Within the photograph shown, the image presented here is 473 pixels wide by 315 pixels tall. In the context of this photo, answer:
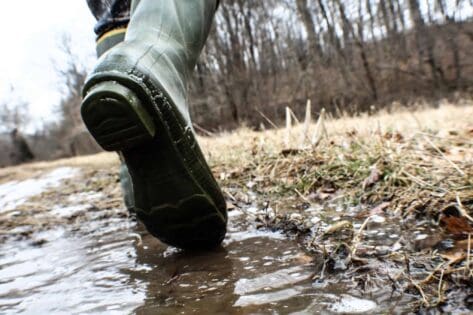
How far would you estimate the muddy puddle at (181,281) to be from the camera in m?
0.63

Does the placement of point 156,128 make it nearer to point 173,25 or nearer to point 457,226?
point 173,25

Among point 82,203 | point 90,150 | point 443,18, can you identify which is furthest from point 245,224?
point 90,150

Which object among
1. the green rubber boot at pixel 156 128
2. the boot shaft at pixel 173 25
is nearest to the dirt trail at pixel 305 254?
the green rubber boot at pixel 156 128

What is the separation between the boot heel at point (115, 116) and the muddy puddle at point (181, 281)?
30 cm

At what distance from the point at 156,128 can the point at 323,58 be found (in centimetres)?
1681

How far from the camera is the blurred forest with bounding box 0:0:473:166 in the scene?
48.6ft

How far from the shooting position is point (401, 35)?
631 inches

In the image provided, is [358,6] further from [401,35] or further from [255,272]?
[255,272]

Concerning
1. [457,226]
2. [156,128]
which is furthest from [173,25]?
[457,226]

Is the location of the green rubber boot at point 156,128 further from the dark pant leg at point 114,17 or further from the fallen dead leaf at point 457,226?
the dark pant leg at point 114,17

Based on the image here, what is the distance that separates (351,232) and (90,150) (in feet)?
87.8

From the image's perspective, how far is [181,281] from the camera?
0.81m

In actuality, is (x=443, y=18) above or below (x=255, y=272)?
above

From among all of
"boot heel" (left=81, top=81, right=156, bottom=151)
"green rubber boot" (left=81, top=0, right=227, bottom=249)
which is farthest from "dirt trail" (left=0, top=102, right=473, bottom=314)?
"boot heel" (left=81, top=81, right=156, bottom=151)
